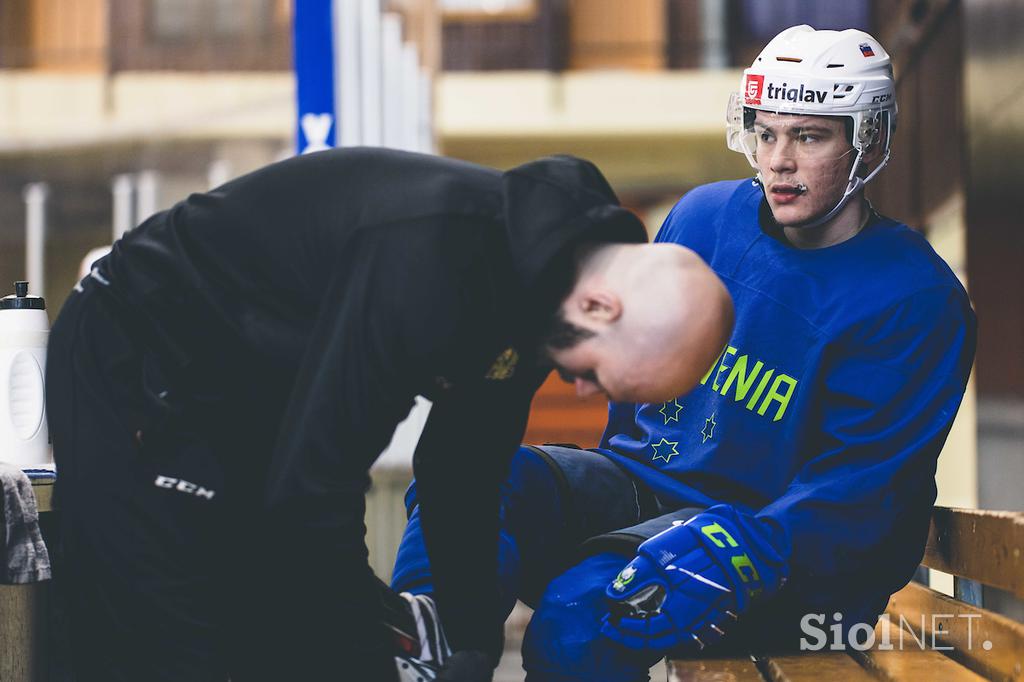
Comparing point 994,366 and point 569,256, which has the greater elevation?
point 569,256

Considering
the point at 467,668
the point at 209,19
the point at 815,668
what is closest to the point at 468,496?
the point at 467,668

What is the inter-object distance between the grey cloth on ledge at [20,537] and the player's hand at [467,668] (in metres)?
0.78

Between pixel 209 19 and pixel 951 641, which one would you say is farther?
pixel 209 19

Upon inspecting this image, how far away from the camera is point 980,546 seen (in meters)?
2.89

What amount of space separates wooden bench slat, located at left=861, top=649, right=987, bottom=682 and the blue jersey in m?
0.13

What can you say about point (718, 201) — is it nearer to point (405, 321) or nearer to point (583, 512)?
point (583, 512)

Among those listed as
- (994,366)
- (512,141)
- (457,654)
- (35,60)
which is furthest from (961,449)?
(35,60)

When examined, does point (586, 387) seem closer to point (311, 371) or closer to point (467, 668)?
point (311, 371)

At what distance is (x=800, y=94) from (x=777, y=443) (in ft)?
2.63

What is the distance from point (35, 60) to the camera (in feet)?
55.9

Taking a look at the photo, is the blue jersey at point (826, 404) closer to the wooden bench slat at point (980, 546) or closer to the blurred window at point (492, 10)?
the wooden bench slat at point (980, 546)

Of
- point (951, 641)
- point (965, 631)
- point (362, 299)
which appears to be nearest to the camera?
point (362, 299)

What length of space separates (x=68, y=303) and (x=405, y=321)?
0.71 metres

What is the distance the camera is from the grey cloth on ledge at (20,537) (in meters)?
2.53
